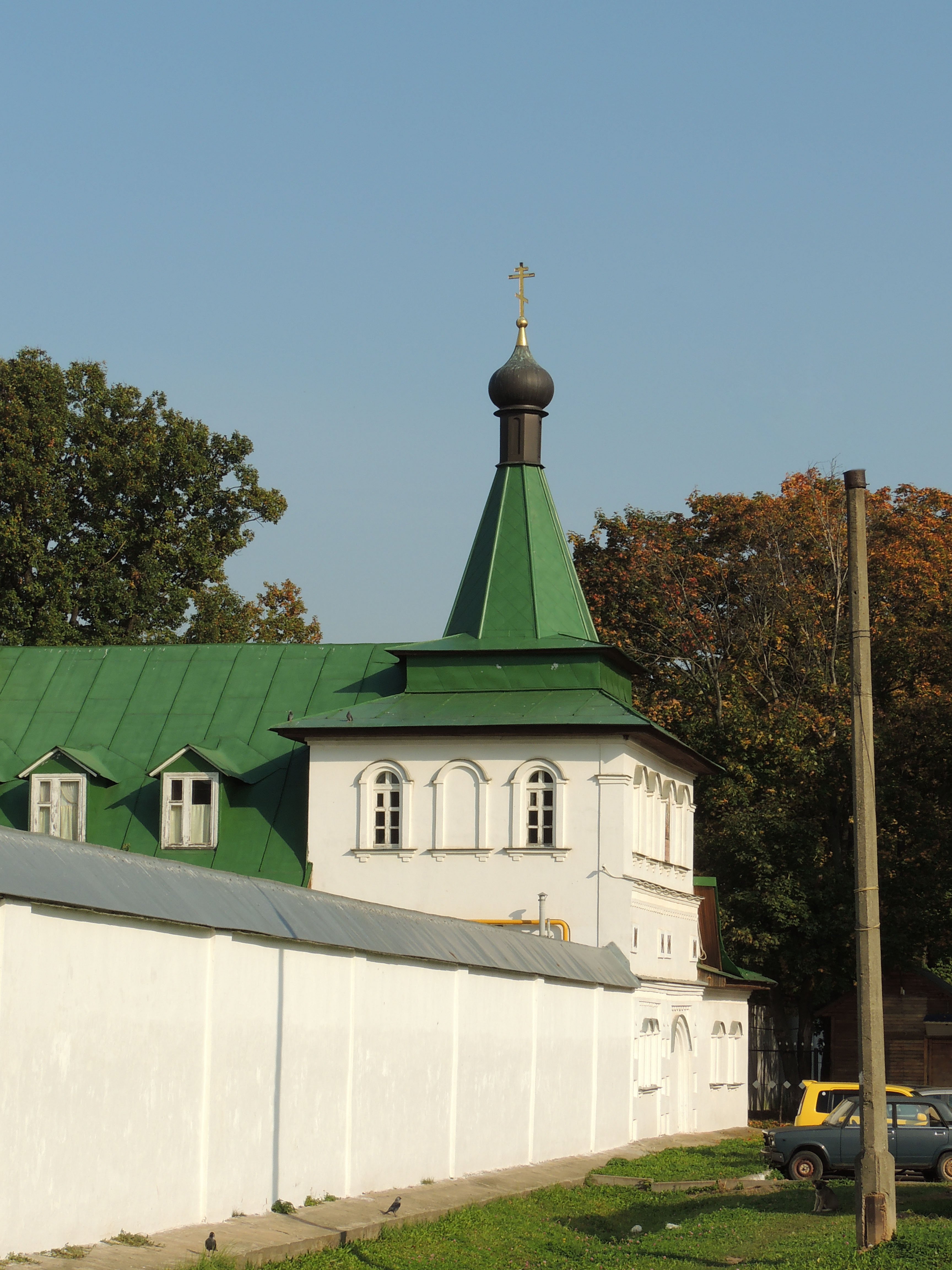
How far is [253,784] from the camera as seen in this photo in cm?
3359

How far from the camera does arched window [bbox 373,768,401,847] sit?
104 ft

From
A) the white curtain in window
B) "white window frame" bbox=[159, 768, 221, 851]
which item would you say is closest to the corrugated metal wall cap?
"white window frame" bbox=[159, 768, 221, 851]

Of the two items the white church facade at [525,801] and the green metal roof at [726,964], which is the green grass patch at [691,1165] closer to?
the white church facade at [525,801]

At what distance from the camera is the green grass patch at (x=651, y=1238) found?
1405 centimetres

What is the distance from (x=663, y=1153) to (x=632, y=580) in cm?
2671

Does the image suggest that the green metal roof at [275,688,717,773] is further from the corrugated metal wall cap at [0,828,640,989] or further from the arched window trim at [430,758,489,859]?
the corrugated metal wall cap at [0,828,640,989]

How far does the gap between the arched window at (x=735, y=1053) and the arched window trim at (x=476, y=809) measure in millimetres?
9112

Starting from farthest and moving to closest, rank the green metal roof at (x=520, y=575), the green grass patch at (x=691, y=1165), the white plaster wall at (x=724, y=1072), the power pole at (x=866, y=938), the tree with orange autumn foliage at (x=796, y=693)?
the tree with orange autumn foliage at (x=796, y=693), the white plaster wall at (x=724, y=1072), the green metal roof at (x=520, y=575), the green grass patch at (x=691, y=1165), the power pole at (x=866, y=938)

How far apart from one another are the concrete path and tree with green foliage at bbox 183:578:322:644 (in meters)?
21.5

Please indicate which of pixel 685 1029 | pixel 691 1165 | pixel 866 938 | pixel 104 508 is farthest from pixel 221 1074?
pixel 104 508

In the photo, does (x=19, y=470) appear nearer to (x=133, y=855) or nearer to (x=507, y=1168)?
(x=507, y=1168)

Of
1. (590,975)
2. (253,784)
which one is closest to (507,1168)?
(590,975)

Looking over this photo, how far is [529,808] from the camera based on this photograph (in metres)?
31.5

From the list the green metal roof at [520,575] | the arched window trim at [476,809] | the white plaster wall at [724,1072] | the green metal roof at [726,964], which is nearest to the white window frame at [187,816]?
the arched window trim at [476,809]
